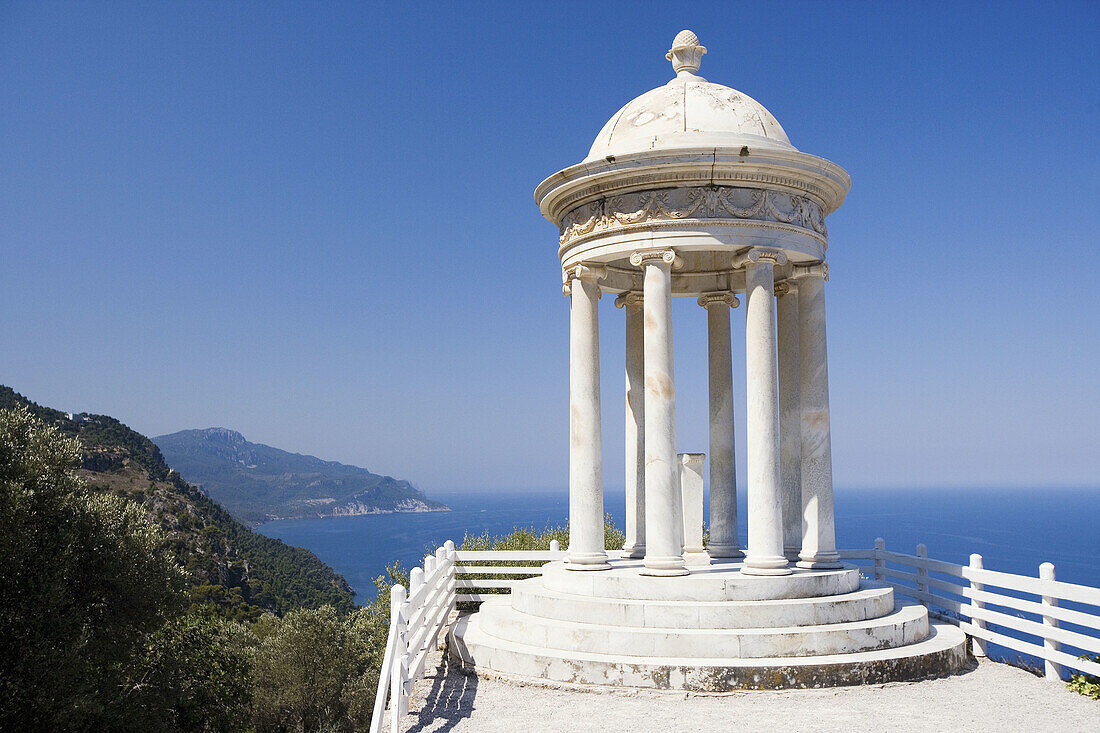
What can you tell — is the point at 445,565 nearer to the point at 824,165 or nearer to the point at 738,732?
the point at 738,732

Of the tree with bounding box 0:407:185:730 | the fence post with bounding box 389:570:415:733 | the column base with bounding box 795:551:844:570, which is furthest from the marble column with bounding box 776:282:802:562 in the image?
the tree with bounding box 0:407:185:730

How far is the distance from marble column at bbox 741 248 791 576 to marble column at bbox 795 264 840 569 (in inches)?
70.5

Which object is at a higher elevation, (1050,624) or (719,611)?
(719,611)

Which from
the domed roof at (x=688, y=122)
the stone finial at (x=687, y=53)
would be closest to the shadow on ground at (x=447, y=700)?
the domed roof at (x=688, y=122)

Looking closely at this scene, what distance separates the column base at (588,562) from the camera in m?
18.7

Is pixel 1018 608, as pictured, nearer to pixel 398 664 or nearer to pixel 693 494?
pixel 693 494

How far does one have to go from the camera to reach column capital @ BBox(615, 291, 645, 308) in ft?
74.8

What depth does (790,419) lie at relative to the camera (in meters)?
20.9

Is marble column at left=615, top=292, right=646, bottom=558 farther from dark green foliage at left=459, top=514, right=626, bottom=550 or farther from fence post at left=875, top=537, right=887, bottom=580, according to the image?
dark green foliage at left=459, top=514, right=626, bottom=550

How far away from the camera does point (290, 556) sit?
434ft

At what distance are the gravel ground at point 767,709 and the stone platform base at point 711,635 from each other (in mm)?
298

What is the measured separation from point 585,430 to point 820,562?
603 cm

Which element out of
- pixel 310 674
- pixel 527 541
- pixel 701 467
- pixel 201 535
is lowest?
pixel 201 535

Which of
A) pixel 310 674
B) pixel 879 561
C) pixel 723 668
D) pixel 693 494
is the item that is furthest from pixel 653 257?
pixel 310 674
